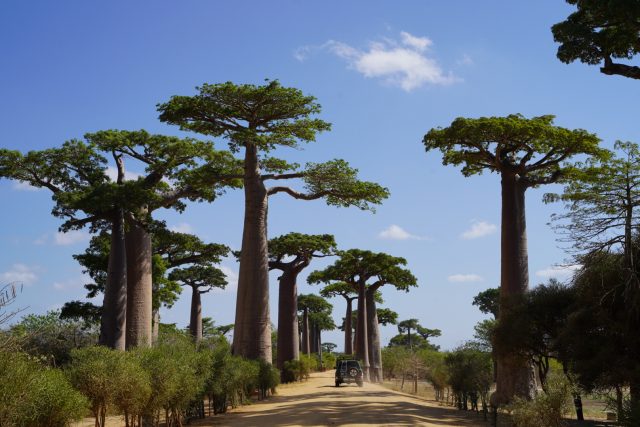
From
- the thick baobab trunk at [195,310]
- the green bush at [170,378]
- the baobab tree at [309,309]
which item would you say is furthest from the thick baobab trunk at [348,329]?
the green bush at [170,378]

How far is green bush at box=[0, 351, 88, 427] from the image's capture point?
7.07 metres

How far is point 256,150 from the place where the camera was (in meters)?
23.2

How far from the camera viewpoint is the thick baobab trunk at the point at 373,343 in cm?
3984

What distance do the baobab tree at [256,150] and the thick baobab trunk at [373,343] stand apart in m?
18.5

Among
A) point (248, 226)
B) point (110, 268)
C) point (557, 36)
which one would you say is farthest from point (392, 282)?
point (557, 36)

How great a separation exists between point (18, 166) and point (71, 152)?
6.03 feet

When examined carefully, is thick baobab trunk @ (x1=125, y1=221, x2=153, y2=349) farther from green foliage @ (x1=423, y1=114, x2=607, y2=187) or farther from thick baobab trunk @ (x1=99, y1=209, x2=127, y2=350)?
green foliage @ (x1=423, y1=114, x2=607, y2=187)

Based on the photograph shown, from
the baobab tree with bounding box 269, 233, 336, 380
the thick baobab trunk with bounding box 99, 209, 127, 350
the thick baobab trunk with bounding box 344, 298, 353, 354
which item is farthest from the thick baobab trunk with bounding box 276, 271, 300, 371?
the thick baobab trunk with bounding box 344, 298, 353, 354

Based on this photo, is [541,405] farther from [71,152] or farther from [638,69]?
[71,152]

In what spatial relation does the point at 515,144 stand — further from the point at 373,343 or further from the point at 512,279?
the point at 373,343

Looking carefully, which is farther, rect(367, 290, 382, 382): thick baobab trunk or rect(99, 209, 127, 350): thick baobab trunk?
rect(367, 290, 382, 382): thick baobab trunk

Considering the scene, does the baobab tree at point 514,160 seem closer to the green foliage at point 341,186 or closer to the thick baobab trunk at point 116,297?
the green foliage at point 341,186

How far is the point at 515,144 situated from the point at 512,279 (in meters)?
4.35

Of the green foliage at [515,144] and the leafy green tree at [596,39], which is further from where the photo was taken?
the green foliage at [515,144]
